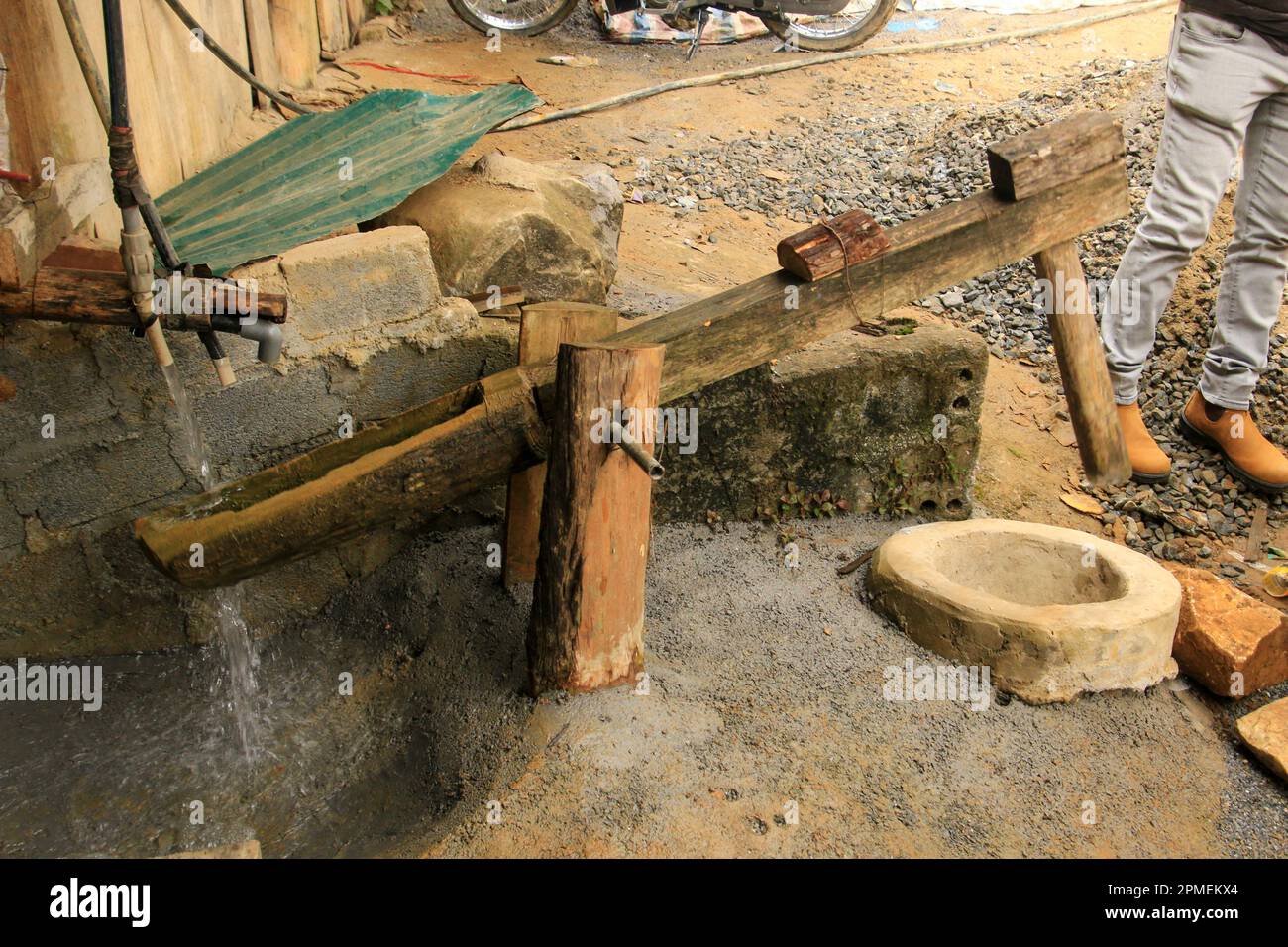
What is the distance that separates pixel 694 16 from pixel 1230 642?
6504mm

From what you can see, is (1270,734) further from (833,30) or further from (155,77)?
(833,30)

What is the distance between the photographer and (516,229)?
12.6 ft

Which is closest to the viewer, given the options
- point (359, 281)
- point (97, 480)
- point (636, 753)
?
point (636, 753)

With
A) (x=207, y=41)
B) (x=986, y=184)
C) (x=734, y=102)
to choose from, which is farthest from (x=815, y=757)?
(x=734, y=102)

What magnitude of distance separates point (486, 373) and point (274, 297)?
3.53 feet

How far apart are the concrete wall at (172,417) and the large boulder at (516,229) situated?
253 mm

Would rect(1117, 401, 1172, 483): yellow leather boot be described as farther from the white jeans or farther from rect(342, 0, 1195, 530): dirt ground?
rect(342, 0, 1195, 530): dirt ground

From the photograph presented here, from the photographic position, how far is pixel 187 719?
3422 millimetres

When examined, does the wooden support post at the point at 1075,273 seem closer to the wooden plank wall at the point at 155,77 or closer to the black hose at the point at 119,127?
the black hose at the point at 119,127

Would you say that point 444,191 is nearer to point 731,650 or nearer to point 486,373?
point 486,373

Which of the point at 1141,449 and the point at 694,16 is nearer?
the point at 1141,449

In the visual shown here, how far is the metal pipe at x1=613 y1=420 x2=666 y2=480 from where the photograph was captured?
259 cm

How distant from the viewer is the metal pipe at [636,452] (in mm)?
2590
